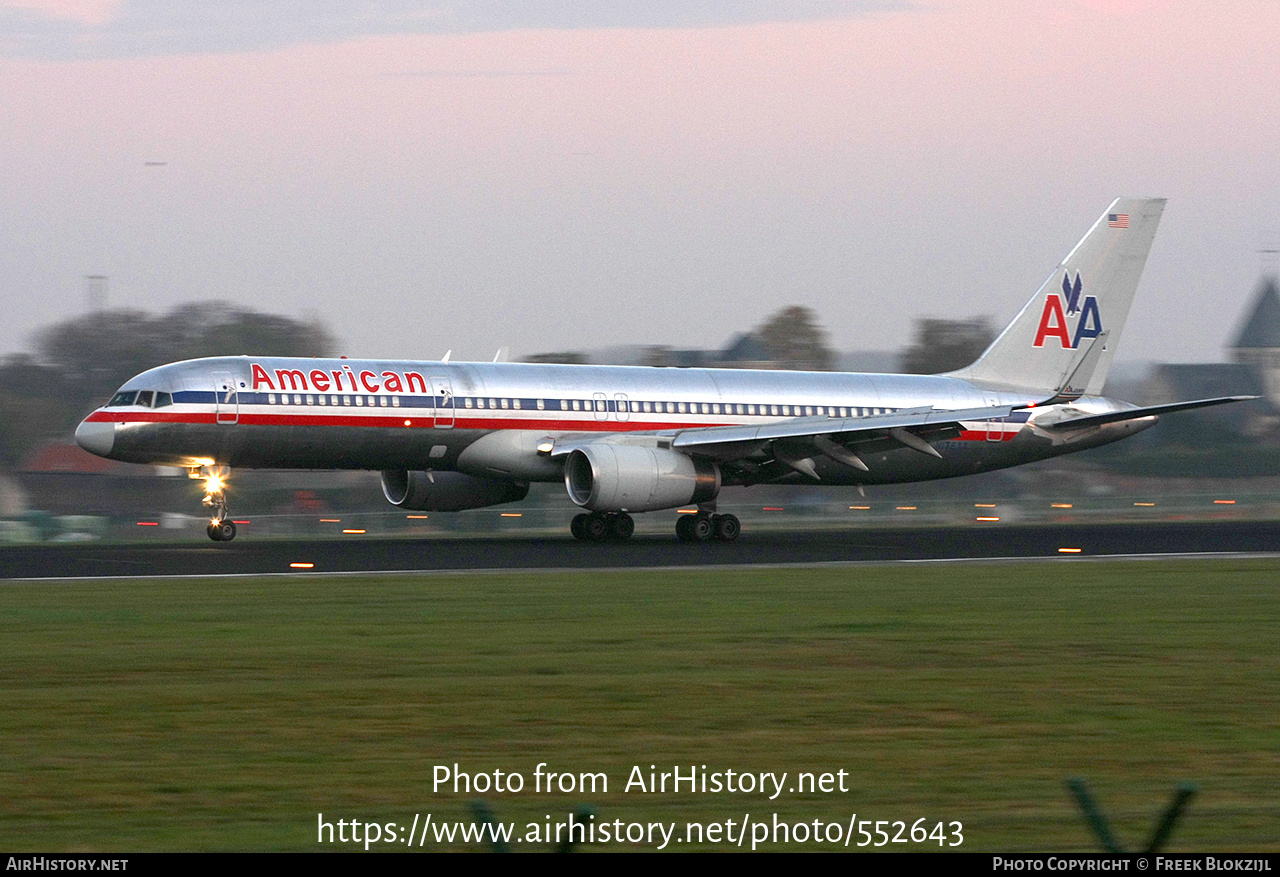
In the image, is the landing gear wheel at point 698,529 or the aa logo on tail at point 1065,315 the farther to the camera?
the aa logo on tail at point 1065,315

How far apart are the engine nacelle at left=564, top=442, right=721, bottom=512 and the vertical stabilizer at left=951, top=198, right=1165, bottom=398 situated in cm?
1082

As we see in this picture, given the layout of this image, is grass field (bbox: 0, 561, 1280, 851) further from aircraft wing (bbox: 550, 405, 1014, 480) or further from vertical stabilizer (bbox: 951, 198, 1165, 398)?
vertical stabilizer (bbox: 951, 198, 1165, 398)

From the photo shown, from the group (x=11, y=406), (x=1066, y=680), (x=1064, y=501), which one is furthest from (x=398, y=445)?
(x=11, y=406)

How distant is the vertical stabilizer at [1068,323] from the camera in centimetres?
3888

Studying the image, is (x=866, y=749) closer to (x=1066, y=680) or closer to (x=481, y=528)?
(x=1066, y=680)

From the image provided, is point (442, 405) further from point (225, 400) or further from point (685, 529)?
point (685, 529)

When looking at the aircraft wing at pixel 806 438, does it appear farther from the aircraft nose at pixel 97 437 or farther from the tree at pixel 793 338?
the tree at pixel 793 338

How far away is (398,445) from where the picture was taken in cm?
3069

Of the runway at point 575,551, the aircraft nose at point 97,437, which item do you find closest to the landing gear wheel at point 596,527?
the runway at point 575,551

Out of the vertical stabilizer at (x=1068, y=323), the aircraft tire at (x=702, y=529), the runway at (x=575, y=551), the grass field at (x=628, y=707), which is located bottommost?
the grass field at (x=628, y=707)

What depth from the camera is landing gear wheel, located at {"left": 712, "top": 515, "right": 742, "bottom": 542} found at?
32.5 meters

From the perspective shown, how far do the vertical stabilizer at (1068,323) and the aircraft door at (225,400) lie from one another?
59.5 ft

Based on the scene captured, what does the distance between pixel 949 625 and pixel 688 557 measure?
36.4ft

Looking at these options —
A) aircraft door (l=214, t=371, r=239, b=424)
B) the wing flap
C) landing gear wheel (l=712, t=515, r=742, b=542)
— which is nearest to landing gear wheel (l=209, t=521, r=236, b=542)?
aircraft door (l=214, t=371, r=239, b=424)
